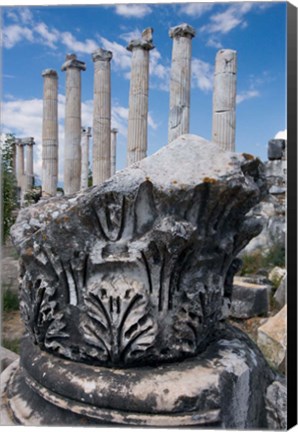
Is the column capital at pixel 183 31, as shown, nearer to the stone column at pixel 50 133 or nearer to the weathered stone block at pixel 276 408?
the stone column at pixel 50 133

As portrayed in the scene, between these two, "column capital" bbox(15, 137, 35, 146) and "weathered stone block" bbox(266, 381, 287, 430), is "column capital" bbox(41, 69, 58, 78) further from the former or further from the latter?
"weathered stone block" bbox(266, 381, 287, 430)

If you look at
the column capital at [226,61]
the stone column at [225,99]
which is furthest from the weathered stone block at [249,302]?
the column capital at [226,61]

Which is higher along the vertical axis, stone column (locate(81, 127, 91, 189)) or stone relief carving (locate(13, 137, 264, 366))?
stone column (locate(81, 127, 91, 189))

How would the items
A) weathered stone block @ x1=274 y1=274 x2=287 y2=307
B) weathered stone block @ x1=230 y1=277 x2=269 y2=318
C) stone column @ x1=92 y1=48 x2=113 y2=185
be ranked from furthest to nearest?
stone column @ x1=92 y1=48 x2=113 y2=185, weathered stone block @ x1=274 y1=274 x2=287 y2=307, weathered stone block @ x1=230 y1=277 x2=269 y2=318

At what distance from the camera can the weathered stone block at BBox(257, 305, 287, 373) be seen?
482 cm

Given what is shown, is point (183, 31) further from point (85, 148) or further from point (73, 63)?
point (85, 148)

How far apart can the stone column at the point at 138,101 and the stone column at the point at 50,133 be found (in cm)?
382

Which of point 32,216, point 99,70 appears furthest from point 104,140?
point 32,216

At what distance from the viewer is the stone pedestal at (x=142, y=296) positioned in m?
1.95

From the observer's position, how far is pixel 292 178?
2.57 metres

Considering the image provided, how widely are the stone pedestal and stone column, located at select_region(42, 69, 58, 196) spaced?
13.7 m

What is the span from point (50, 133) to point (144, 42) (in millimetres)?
4977

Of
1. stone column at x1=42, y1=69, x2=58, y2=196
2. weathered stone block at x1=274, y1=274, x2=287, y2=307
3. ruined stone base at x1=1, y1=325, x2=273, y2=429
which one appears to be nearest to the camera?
ruined stone base at x1=1, y1=325, x2=273, y2=429

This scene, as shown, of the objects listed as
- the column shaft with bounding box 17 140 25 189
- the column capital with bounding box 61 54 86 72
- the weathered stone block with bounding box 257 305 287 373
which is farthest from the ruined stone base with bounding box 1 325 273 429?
the column shaft with bounding box 17 140 25 189
